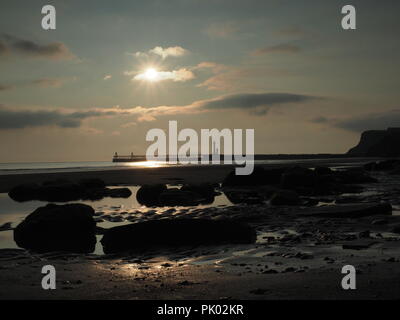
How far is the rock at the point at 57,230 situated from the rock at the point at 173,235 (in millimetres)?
719

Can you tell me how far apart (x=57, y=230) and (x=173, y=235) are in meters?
3.23

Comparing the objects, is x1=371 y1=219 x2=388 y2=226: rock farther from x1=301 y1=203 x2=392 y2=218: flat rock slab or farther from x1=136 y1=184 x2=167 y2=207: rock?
x1=136 y1=184 x2=167 y2=207: rock

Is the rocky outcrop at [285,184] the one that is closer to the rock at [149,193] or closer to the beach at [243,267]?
the rock at [149,193]

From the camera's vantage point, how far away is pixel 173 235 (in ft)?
32.3

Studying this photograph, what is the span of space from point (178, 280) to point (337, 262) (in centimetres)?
287

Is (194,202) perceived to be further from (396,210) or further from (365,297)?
(365,297)

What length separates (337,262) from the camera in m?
7.39

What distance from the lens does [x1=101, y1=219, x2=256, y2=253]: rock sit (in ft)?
31.8

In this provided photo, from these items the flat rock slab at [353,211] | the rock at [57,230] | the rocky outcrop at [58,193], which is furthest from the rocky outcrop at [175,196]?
the rock at [57,230]

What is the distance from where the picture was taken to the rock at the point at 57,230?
10.3 m

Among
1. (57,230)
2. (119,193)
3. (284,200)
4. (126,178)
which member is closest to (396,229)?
(284,200)

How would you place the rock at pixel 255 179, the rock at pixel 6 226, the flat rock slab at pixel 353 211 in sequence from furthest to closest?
the rock at pixel 255 179 < the flat rock slab at pixel 353 211 < the rock at pixel 6 226

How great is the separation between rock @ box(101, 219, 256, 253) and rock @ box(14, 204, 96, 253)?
719 mm
